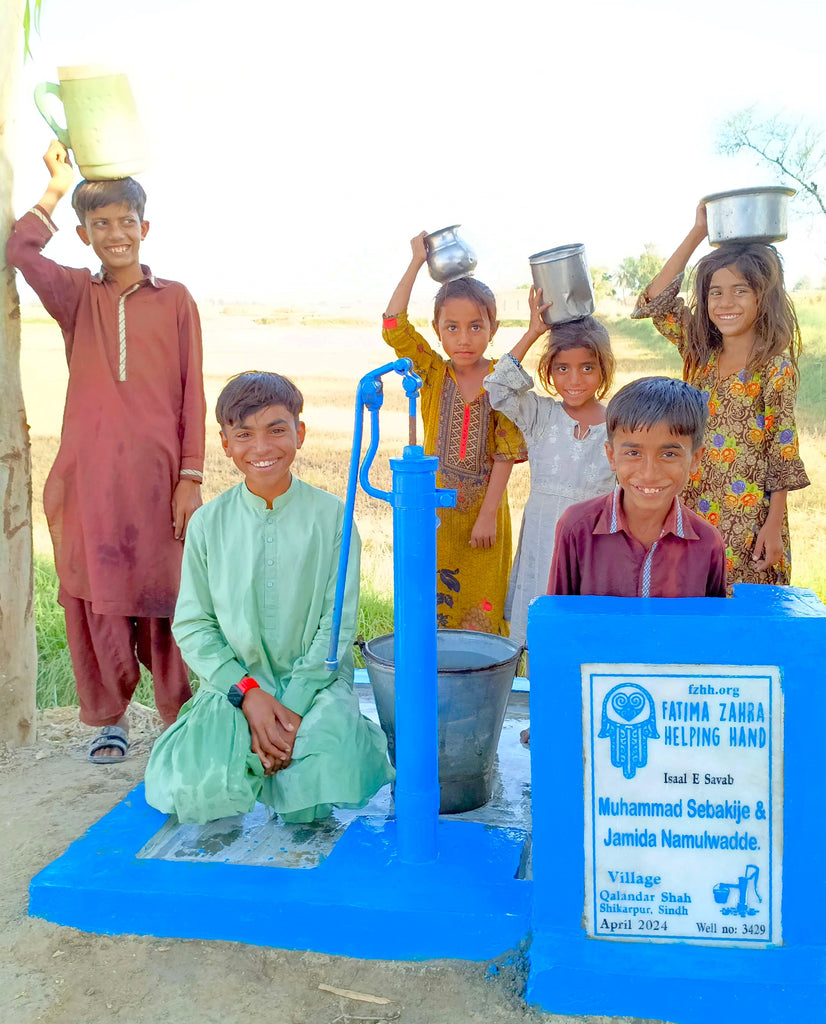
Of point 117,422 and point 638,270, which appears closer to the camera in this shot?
point 117,422

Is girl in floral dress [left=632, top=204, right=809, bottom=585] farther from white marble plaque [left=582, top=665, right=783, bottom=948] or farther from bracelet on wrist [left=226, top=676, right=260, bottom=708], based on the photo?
bracelet on wrist [left=226, top=676, right=260, bottom=708]

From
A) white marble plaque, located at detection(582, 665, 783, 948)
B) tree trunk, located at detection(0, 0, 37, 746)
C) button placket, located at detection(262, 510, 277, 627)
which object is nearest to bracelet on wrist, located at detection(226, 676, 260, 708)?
button placket, located at detection(262, 510, 277, 627)

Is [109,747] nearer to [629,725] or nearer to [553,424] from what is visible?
[553,424]

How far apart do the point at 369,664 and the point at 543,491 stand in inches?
40.6

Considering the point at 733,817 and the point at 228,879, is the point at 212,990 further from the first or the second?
the point at 733,817

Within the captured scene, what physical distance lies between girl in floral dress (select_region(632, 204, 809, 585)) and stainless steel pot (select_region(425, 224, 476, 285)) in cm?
79

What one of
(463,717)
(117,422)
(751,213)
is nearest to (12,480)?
(117,422)

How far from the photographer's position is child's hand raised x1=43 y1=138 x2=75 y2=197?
327 cm

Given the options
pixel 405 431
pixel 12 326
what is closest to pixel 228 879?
pixel 12 326

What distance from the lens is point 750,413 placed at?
10.4 ft

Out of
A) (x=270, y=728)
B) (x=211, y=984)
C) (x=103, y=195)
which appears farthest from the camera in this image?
(x=103, y=195)

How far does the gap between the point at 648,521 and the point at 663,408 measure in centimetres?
27

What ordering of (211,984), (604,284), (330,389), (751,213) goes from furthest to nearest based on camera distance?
(604,284)
(330,389)
(751,213)
(211,984)

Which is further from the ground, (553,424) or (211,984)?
(553,424)
